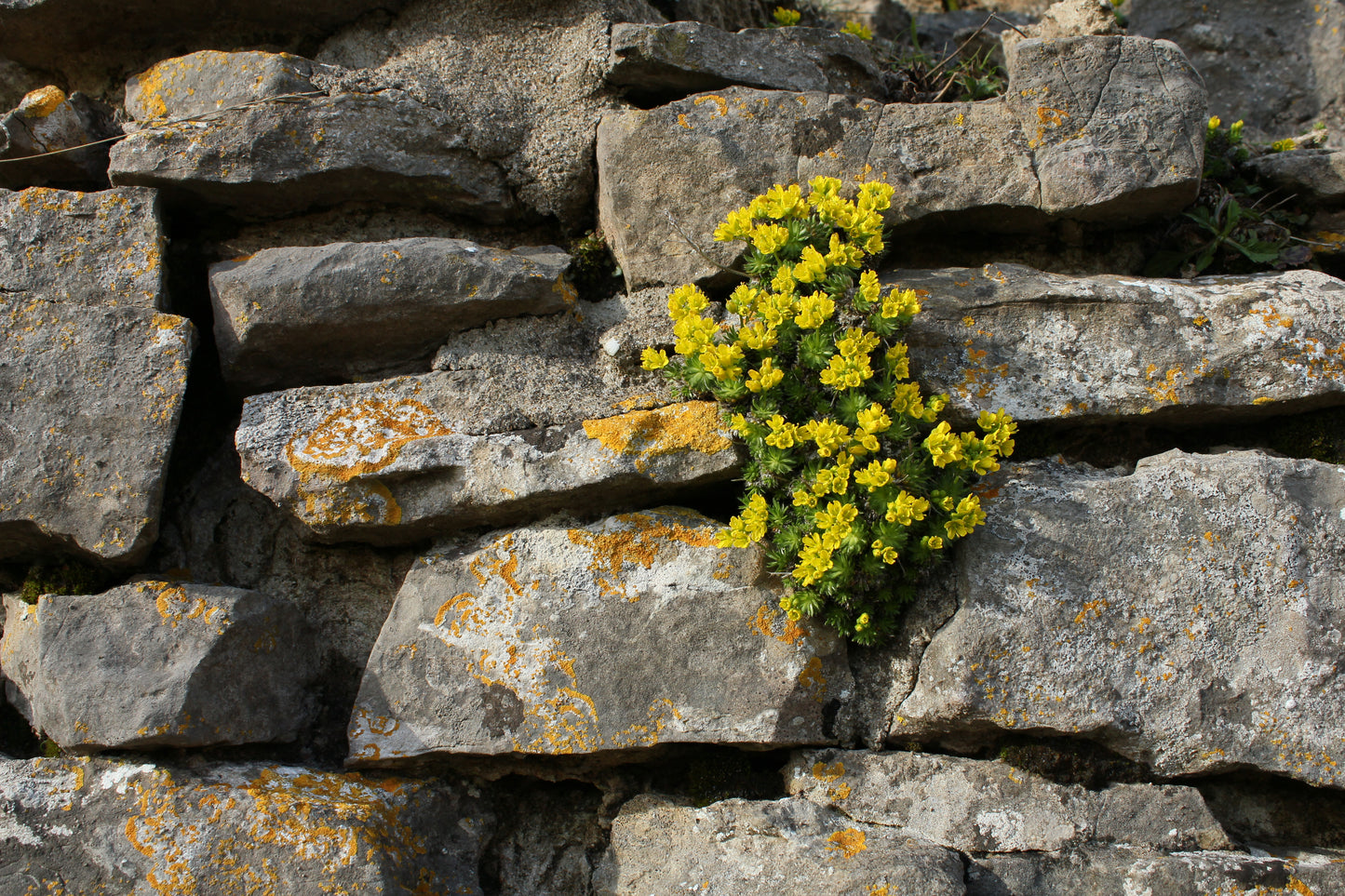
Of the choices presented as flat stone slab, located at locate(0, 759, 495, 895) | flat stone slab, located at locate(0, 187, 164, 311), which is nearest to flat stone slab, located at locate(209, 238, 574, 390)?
flat stone slab, located at locate(0, 187, 164, 311)

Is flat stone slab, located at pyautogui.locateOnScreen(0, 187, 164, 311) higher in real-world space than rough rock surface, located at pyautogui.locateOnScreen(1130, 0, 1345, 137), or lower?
higher

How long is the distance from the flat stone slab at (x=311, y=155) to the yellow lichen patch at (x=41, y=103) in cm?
29

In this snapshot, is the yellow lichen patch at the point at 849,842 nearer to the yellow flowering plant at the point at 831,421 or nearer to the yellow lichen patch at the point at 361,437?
the yellow flowering plant at the point at 831,421

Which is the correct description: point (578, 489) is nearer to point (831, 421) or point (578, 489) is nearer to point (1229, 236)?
point (831, 421)

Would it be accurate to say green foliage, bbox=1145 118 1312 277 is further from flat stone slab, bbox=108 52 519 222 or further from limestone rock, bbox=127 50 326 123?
limestone rock, bbox=127 50 326 123

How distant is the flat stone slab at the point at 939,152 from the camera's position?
315cm

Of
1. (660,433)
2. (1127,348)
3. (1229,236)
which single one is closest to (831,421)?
(660,433)

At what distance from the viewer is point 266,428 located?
284 centimetres

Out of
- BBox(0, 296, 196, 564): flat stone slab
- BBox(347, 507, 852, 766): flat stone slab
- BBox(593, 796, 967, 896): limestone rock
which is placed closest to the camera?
BBox(593, 796, 967, 896): limestone rock

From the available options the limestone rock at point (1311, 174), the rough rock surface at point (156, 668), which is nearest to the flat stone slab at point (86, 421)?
the rough rock surface at point (156, 668)

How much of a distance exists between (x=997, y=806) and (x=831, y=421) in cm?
120

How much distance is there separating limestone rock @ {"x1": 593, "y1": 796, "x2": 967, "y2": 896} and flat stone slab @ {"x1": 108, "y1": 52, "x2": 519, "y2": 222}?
2.25 metres

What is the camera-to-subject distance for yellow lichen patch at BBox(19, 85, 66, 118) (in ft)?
10.3

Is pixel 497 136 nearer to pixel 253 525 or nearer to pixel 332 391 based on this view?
pixel 332 391
